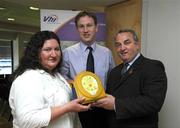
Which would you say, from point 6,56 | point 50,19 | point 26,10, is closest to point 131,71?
point 50,19

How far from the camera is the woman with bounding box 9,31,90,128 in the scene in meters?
1.50

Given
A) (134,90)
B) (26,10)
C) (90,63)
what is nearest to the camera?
(134,90)

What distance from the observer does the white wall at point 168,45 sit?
2.92m

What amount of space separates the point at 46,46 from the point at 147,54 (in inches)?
76.5

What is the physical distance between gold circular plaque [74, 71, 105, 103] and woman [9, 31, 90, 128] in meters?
0.06

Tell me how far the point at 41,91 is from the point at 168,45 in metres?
1.89

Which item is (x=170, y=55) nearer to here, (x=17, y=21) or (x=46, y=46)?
(x=46, y=46)

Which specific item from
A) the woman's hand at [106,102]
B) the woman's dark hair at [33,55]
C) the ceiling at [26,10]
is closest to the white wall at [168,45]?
the ceiling at [26,10]

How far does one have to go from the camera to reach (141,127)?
1.79 meters

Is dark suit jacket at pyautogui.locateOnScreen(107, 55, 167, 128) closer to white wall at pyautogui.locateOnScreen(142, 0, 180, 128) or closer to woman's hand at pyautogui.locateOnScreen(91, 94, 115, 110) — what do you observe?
woman's hand at pyautogui.locateOnScreen(91, 94, 115, 110)

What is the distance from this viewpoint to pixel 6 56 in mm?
10281

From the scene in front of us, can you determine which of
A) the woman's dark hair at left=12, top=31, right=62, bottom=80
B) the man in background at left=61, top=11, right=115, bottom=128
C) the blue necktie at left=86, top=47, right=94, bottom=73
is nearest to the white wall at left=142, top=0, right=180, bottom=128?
the man in background at left=61, top=11, right=115, bottom=128

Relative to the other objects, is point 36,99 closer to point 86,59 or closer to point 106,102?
point 106,102

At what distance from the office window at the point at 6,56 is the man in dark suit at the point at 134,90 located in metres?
8.76
